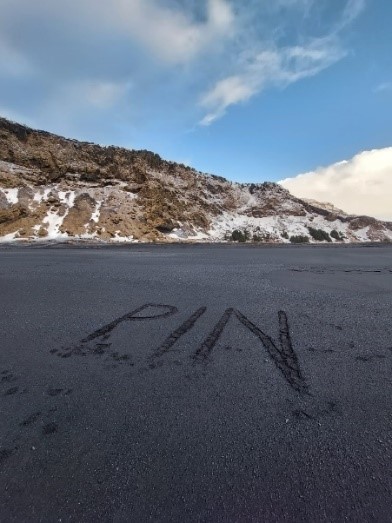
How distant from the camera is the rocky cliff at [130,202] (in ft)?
125

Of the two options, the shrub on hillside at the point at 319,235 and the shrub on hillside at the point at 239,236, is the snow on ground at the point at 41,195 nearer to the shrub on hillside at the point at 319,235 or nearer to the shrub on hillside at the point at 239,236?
the shrub on hillside at the point at 239,236

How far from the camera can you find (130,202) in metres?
43.9

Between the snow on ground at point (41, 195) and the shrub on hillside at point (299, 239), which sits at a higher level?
the snow on ground at point (41, 195)

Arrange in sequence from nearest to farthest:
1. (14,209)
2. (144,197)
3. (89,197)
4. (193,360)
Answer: (193,360)
(14,209)
(89,197)
(144,197)

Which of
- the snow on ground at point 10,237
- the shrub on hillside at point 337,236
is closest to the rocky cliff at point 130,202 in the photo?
the snow on ground at point 10,237

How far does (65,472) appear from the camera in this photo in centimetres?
198

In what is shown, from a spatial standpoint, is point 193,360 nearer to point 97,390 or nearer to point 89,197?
point 97,390

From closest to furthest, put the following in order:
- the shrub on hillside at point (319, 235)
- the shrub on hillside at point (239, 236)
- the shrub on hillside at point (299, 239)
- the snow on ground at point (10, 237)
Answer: the snow on ground at point (10, 237) → the shrub on hillside at point (239, 236) → the shrub on hillside at point (299, 239) → the shrub on hillside at point (319, 235)

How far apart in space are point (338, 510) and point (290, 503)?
9.5 inches

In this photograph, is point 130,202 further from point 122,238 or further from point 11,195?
point 11,195

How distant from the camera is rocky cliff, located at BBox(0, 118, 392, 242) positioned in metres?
38.0

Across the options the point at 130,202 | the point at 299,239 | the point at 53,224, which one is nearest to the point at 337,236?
the point at 299,239

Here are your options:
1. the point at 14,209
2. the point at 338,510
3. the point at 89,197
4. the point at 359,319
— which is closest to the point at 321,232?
the point at 89,197

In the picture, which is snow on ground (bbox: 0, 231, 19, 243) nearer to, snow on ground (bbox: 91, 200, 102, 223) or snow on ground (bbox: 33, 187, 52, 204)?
snow on ground (bbox: 33, 187, 52, 204)
